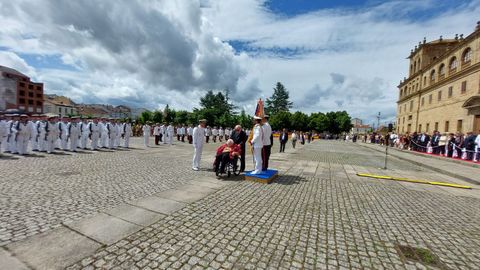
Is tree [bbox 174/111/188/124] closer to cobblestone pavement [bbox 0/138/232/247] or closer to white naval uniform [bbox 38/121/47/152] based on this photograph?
white naval uniform [bbox 38/121/47/152]

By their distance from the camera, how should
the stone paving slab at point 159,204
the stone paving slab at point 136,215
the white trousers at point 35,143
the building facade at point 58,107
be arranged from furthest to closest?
the building facade at point 58,107 < the white trousers at point 35,143 < the stone paving slab at point 159,204 < the stone paving slab at point 136,215

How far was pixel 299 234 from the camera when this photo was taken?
11.9ft

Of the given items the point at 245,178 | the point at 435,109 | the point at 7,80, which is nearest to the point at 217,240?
the point at 245,178

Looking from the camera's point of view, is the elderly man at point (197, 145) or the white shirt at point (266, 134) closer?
the white shirt at point (266, 134)

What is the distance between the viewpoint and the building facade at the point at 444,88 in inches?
1027

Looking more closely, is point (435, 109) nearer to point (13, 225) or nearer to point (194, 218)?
point (194, 218)

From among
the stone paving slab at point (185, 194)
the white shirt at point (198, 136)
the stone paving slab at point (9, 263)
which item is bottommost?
the stone paving slab at point (9, 263)

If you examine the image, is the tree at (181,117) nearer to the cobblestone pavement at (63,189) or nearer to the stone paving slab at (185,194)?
the cobblestone pavement at (63,189)

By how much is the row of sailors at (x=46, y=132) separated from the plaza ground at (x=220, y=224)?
18.7 ft

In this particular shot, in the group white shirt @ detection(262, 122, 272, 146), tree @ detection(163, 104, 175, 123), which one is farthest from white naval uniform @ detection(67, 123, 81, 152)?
tree @ detection(163, 104, 175, 123)

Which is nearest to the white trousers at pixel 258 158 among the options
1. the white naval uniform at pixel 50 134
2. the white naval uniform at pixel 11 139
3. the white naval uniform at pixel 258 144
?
the white naval uniform at pixel 258 144

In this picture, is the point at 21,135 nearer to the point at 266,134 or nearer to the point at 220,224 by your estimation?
the point at 266,134

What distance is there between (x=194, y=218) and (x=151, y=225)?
2.47 feet

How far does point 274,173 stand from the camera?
26.2 feet
